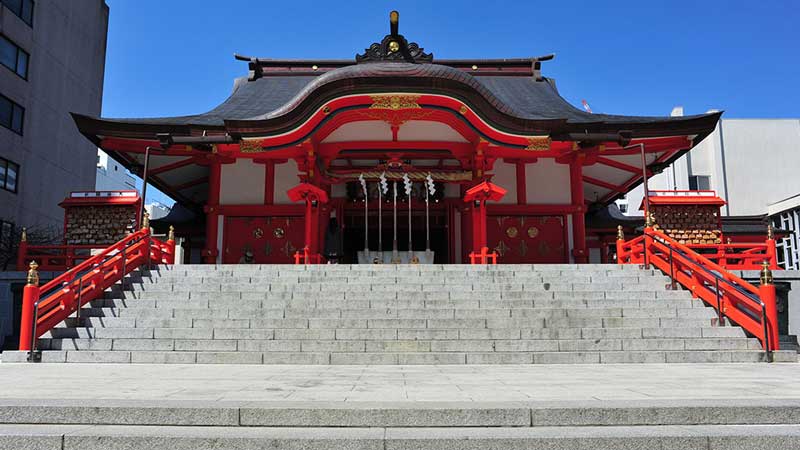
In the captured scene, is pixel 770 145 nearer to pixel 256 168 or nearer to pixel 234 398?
pixel 256 168

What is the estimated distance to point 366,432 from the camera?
3502mm

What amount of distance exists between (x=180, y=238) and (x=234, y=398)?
16531 mm

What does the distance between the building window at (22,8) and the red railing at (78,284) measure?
16.7 meters

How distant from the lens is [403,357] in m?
6.95

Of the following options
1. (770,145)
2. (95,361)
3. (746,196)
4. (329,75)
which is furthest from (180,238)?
(770,145)

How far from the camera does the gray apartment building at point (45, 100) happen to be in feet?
69.4

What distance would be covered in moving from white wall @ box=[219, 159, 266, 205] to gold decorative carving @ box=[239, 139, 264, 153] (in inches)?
69.8


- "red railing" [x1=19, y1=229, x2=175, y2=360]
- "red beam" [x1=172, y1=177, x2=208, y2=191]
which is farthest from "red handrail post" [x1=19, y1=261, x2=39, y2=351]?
"red beam" [x1=172, y1=177, x2=208, y2=191]

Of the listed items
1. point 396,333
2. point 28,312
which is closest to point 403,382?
point 396,333

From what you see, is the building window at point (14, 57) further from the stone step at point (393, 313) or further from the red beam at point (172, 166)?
the stone step at point (393, 313)

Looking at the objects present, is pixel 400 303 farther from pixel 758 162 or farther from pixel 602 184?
pixel 758 162

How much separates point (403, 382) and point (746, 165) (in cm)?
3104

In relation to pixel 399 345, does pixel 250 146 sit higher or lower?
higher

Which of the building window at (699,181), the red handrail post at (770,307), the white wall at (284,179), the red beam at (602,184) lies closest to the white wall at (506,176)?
the red beam at (602,184)
